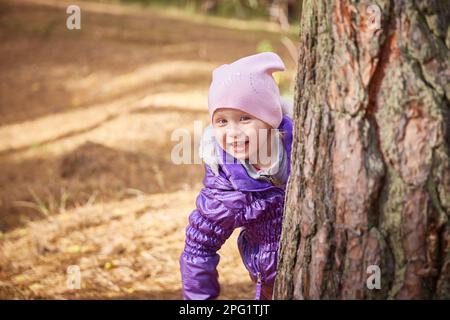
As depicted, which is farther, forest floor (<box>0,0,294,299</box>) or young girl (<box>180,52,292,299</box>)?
forest floor (<box>0,0,294,299</box>)

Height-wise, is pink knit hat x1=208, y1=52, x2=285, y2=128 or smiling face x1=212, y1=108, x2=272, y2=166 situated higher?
pink knit hat x1=208, y1=52, x2=285, y2=128

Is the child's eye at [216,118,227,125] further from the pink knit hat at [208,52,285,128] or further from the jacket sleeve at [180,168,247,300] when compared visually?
the jacket sleeve at [180,168,247,300]

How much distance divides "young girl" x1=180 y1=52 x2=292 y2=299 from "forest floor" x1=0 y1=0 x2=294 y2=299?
0.81 metres

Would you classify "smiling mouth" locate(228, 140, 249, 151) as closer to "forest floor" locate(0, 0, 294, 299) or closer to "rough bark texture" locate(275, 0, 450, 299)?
"rough bark texture" locate(275, 0, 450, 299)

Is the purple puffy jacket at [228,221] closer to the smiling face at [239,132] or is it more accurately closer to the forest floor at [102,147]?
the smiling face at [239,132]

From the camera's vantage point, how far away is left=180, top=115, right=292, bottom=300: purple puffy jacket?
2.43 meters

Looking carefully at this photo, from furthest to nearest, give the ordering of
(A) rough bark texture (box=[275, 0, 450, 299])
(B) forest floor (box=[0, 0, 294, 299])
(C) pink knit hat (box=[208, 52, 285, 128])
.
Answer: (B) forest floor (box=[0, 0, 294, 299]) < (C) pink knit hat (box=[208, 52, 285, 128]) < (A) rough bark texture (box=[275, 0, 450, 299])

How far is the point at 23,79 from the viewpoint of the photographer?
8266 millimetres

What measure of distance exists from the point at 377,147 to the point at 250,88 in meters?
0.72

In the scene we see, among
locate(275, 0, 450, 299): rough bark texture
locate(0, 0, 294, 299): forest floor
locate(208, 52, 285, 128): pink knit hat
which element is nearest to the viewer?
locate(275, 0, 450, 299): rough bark texture

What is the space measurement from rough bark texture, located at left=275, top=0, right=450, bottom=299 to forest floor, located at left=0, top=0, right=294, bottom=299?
1455 millimetres

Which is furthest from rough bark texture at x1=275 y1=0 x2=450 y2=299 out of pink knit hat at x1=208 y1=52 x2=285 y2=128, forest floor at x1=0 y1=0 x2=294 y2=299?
forest floor at x1=0 y1=0 x2=294 y2=299

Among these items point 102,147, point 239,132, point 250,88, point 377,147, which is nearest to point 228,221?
point 239,132

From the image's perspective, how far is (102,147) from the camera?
546 centimetres
